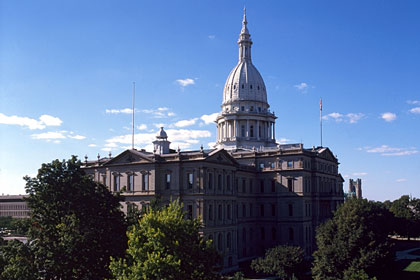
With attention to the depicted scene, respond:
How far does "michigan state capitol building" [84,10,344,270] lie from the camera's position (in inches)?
2815

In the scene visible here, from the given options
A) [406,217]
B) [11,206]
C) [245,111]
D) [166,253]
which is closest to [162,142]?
[245,111]

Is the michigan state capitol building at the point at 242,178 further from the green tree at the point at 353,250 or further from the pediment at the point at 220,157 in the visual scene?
the green tree at the point at 353,250

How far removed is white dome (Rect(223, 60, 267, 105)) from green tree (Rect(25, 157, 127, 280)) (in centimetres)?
6642

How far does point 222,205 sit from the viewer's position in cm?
7431

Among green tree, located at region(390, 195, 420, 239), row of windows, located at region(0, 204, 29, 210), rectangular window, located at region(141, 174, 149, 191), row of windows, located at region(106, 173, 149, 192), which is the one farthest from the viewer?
row of windows, located at region(0, 204, 29, 210)

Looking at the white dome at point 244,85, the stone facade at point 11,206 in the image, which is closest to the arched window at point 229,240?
the white dome at point 244,85

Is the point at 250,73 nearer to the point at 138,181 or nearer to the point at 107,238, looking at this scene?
the point at 138,181

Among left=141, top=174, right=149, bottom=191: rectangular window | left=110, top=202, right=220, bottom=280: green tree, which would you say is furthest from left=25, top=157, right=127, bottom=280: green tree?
left=141, top=174, right=149, bottom=191: rectangular window

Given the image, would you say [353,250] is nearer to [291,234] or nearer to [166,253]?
[166,253]

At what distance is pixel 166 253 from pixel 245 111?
75.2m

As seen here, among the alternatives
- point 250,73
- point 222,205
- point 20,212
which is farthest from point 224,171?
point 20,212

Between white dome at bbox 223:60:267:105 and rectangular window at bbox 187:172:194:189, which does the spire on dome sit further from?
rectangular window at bbox 187:172:194:189

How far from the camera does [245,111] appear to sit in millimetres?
109625

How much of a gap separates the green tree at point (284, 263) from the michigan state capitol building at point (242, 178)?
21.9 ft
